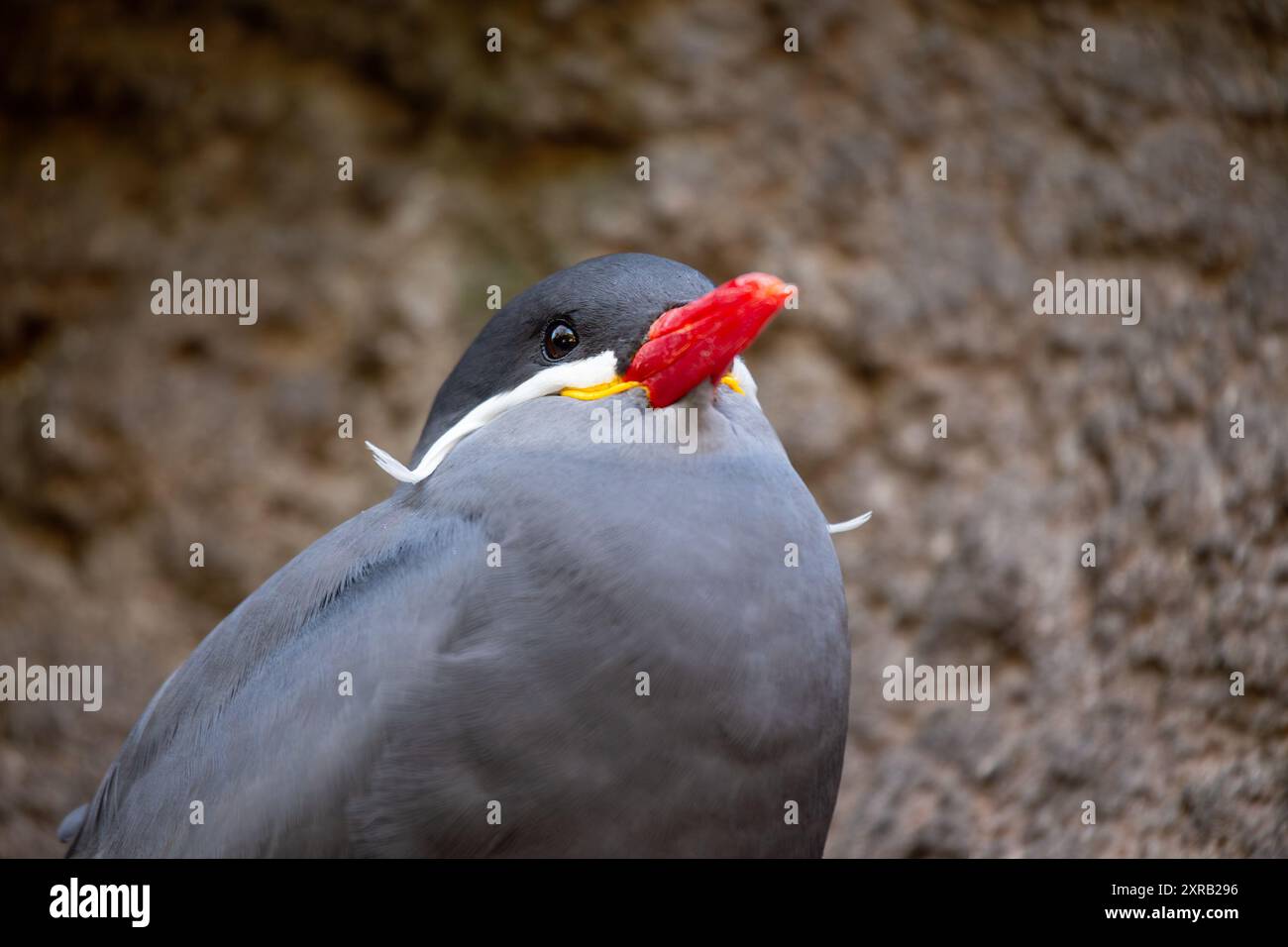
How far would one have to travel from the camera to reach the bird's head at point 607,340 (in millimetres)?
1725

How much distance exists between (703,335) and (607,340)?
0.20 m

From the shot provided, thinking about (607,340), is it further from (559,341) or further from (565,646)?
(565,646)

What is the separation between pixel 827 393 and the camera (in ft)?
10.4

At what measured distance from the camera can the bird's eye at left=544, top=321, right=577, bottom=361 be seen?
1904 mm

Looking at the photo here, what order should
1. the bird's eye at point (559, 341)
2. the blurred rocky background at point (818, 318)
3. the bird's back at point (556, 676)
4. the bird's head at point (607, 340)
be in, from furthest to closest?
the blurred rocky background at point (818, 318), the bird's eye at point (559, 341), the bird's head at point (607, 340), the bird's back at point (556, 676)

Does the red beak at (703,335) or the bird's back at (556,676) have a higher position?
the red beak at (703,335)

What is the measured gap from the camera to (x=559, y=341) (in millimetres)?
1914

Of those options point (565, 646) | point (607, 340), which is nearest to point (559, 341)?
point (607, 340)

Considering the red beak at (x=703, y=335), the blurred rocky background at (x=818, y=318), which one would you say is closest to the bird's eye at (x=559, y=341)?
the red beak at (x=703, y=335)

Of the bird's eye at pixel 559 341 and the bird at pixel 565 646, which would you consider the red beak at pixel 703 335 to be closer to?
the bird at pixel 565 646

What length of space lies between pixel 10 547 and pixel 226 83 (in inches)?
56.9

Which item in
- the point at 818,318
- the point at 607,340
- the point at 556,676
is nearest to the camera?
the point at 556,676
